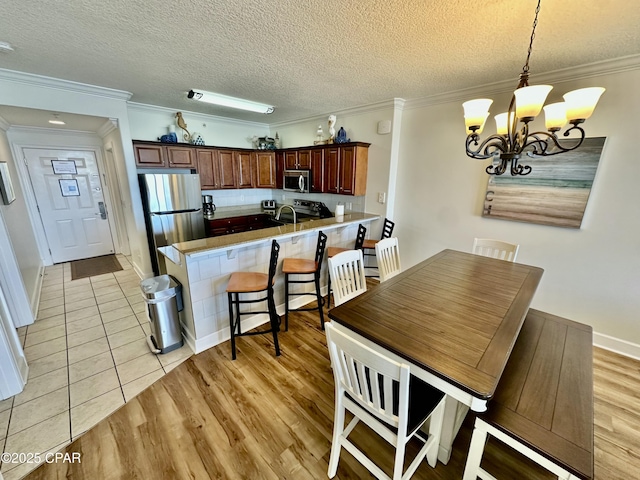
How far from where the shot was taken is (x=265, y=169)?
5.00 meters

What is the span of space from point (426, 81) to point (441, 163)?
1.02 meters

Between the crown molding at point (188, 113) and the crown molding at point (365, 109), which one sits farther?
the crown molding at point (188, 113)

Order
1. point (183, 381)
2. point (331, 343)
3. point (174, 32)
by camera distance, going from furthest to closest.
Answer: point (183, 381) → point (174, 32) → point (331, 343)

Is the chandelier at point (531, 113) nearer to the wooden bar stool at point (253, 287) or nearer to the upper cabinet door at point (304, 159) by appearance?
the wooden bar stool at point (253, 287)

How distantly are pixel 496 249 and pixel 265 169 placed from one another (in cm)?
408

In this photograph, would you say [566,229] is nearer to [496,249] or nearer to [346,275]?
[496,249]

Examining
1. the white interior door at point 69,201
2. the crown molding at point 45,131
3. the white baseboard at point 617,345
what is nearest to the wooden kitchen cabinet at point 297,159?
the crown molding at point 45,131

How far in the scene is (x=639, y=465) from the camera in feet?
4.85

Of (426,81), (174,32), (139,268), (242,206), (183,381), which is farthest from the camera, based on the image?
(242,206)

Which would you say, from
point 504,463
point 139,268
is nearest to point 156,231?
point 139,268

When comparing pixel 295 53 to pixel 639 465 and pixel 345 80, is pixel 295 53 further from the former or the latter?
pixel 639 465

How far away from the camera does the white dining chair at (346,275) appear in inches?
76.1

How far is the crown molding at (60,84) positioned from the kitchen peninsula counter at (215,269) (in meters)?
2.18

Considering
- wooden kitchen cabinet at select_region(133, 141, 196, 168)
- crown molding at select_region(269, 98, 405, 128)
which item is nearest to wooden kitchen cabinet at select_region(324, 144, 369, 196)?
crown molding at select_region(269, 98, 405, 128)
